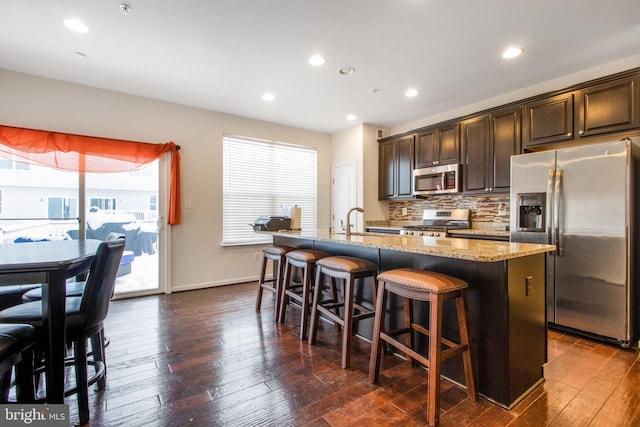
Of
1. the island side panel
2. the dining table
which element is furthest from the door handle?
the dining table

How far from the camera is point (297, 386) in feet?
6.15

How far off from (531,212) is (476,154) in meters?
1.14

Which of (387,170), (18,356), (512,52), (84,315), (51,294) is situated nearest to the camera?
(18,356)

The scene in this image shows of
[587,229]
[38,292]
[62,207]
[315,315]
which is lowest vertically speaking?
[315,315]

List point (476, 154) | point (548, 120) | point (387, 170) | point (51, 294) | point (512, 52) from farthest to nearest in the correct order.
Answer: point (387, 170) → point (476, 154) → point (548, 120) → point (512, 52) → point (51, 294)

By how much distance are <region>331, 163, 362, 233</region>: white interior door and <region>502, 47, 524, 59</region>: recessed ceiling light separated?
8.77 feet

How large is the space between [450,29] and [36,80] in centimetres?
429

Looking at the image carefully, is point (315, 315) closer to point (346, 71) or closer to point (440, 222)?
point (346, 71)

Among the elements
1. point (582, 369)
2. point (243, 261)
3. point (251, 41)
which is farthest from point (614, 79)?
point (243, 261)

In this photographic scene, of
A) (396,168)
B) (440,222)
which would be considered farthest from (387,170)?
(440,222)

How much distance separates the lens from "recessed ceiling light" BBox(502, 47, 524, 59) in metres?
2.71

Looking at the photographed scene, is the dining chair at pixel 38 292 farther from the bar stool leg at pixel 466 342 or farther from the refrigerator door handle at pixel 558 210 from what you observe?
the refrigerator door handle at pixel 558 210

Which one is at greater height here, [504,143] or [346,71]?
[346,71]

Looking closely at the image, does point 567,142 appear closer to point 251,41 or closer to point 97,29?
point 251,41
